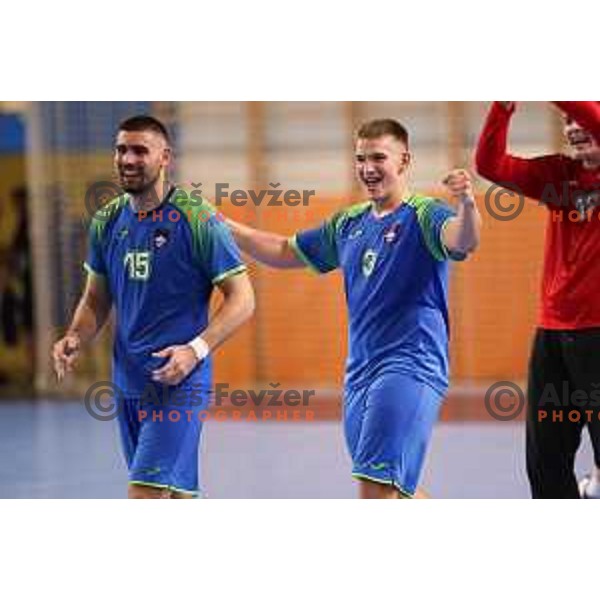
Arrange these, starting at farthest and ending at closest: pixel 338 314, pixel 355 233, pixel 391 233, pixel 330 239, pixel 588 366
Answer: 1. pixel 338 314
2. pixel 330 239
3. pixel 355 233
4. pixel 391 233
5. pixel 588 366

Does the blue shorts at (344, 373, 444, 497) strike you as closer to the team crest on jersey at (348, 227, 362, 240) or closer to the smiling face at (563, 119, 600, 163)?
the team crest on jersey at (348, 227, 362, 240)

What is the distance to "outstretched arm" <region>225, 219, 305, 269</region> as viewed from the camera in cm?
609

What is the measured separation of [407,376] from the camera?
5.71 metres

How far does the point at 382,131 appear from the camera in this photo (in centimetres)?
592

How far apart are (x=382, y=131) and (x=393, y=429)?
1.21 metres

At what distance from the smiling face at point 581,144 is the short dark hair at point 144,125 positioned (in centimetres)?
163

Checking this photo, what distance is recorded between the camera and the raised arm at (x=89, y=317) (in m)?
5.88

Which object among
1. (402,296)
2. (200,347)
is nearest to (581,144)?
(402,296)

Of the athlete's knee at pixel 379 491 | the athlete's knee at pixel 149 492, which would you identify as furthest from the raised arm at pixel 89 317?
the athlete's knee at pixel 379 491

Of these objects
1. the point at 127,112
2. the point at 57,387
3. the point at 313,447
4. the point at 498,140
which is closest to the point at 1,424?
the point at 57,387

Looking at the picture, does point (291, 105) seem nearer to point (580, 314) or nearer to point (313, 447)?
point (313, 447)

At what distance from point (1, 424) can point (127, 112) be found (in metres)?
4.59

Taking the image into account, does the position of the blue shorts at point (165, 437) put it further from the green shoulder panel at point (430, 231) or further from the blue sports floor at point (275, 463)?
the green shoulder panel at point (430, 231)

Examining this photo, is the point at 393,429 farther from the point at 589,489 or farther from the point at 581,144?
the point at 581,144
